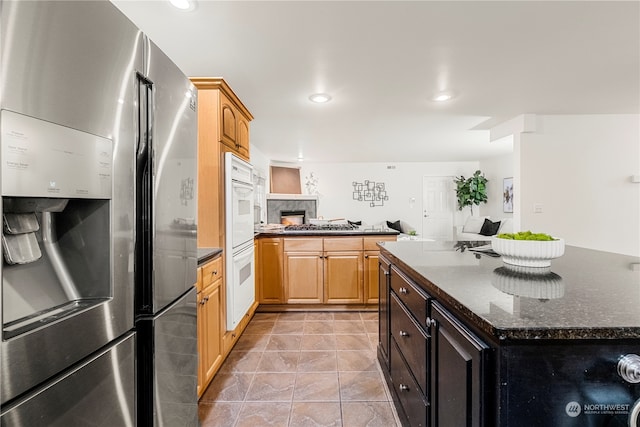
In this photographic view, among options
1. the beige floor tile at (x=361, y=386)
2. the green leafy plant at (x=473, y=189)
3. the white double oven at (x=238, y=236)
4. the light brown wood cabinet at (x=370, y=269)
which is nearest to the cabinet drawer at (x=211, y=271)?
the white double oven at (x=238, y=236)

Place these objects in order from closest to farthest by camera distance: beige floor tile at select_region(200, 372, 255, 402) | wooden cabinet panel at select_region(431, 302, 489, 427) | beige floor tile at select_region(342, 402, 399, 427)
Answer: wooden cabinet panel at select_region(431, 302, 489, 427) → beige floor tile at select_region(342, 402, 399, 427) → beige floor tile at select_region(200, 372, 255, 402)

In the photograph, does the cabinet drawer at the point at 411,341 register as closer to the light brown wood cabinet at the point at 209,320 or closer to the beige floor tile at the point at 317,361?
the beige floor tile at the point at 317,361

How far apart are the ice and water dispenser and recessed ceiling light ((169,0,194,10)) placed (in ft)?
3.62

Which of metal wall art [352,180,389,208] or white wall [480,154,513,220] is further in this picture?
metal wall art [352,180,389,208]

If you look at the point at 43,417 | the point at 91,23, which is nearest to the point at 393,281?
the point at 43,417

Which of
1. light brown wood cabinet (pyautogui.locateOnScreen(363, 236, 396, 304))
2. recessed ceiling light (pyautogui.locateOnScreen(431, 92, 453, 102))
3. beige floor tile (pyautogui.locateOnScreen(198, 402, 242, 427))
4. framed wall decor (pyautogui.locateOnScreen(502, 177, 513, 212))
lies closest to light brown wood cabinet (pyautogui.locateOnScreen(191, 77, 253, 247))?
beige floor tile (pyautogui.locateOnScreen(198, 402, 242, 427))

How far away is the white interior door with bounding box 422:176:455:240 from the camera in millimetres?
7645

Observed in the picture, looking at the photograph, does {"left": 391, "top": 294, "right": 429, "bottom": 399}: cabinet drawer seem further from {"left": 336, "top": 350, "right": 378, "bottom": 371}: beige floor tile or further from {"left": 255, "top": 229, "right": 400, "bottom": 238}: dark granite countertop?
{"left": 255, "top": 229, "right": 400, "bottom": 238}: dark granite countertop

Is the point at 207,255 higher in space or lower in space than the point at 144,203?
lower

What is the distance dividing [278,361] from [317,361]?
0.30 m

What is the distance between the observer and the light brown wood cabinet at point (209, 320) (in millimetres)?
1738

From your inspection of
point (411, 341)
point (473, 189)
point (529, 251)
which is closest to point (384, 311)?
point (411, 341)

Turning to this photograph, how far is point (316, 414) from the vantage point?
5.52 ft

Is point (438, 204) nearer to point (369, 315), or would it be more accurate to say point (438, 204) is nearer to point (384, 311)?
point (369, 315)
